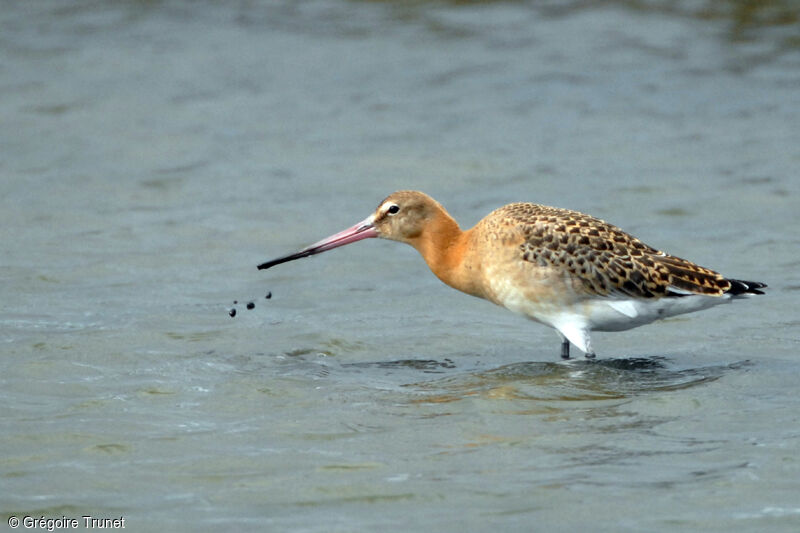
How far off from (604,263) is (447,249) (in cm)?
123

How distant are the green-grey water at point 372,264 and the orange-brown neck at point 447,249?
58cm

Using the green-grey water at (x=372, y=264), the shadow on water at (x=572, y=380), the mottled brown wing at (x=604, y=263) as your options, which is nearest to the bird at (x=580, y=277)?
the mottled brown wing at (x=604, y=263)

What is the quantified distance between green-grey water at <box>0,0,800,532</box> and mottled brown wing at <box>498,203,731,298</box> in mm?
583

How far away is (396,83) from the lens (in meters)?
17.8

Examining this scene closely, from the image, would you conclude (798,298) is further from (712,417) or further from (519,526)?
(519,526)

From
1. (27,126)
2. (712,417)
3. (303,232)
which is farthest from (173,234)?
(712,417)

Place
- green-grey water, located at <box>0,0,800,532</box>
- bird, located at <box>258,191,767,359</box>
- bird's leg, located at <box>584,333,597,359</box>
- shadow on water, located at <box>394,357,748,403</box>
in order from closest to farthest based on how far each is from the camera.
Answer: green-grey water, located at <box>0,0,800,532</box> < shadow on water, located at <box>394,357,748,403</box> < bird, located at <box>258,191,767,359</box> < bird's leg, located at <box>584,333,597,359</box>

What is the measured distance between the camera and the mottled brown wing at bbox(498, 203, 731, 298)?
930 centimetres

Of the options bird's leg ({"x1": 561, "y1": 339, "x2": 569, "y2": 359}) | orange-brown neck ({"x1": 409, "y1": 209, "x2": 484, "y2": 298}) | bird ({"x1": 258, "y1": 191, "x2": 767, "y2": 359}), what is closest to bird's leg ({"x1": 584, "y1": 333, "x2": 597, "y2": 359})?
bird ({"x1": 258, "y1": 191, "x2": 767, "y2": 359})

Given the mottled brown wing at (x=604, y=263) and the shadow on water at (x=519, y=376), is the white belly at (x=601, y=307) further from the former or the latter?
the shadow on water at (x=519, y=376)

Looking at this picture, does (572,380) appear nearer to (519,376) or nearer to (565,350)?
(519,376)

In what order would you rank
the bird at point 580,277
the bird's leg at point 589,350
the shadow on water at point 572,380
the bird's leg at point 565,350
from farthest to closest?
1. the bird's leg at point 565,350
2. the bird's leg at point 589,350
3. the bird at point 580,277
4. the shadow on water at point 572,380

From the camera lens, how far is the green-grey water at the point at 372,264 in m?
6.95

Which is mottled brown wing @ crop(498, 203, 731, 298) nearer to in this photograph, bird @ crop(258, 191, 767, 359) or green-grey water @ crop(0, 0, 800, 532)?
bird @ crop(258, 191, 767, 359)
